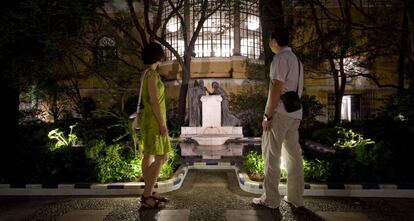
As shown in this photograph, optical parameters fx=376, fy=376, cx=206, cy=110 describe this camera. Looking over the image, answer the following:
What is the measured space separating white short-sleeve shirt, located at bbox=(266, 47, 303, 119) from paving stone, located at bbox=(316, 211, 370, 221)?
1247 mm

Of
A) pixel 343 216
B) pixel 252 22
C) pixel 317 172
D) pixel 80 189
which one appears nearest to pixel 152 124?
pixel 80 189

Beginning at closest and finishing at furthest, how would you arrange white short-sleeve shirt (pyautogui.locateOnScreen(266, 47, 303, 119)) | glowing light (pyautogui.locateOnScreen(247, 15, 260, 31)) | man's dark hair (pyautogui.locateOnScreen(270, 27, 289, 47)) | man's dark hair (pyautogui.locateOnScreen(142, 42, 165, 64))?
white short-sleeve shirt (pyautogui.locateOnScreen(266, 47, 303, 119)) < man's dark hair (pyautogui.locateOnScreen(270, 27, 289, 47)) < man's dark hair (pyautogui.locateOnScreen(142, 42, 165, 64)) < glowing light (pyautogui.locateOnScreen(247, 15, 260, 31))

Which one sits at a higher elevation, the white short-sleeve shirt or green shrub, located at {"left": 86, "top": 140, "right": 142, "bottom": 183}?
the white short-sleeve shirt

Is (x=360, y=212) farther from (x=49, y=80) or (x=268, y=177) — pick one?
(x=49, y=80)

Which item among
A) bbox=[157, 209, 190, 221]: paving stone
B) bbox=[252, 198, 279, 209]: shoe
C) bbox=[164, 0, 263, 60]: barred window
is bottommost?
bbox=[157, 209, 190, 221]: paving stone

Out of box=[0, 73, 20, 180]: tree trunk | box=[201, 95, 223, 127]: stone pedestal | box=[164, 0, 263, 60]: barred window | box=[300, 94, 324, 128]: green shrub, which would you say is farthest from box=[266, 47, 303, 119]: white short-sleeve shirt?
box=[164, 0, 263, 60]: barred window

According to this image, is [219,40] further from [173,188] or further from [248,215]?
[248,215]

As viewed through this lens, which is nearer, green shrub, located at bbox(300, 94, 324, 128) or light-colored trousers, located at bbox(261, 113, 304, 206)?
light-colored trousers, located at bbox(261, 113, 304, 206)

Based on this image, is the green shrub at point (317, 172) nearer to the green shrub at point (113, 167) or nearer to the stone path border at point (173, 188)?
the stone path border at point (173, 188)

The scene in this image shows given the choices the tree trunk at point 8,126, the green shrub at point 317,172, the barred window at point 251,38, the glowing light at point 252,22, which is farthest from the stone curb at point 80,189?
the glowing light at point 252,22

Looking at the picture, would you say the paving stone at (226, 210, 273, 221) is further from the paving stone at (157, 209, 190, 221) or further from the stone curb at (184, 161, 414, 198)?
the stone curb at (184, 161, 414, 198)

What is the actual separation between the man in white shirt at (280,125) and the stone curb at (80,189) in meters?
2.03

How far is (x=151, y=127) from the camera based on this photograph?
4809mm

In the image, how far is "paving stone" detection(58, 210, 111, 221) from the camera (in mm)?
4539
